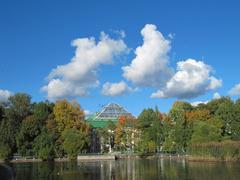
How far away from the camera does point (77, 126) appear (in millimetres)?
108062

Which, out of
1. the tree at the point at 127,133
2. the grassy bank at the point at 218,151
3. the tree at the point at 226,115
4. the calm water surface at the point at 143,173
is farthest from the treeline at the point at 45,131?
the calm water surface at the point at 143,173

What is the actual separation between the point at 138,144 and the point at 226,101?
82.3ft

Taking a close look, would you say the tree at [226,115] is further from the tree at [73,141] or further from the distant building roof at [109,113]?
the distant building roof at [109,113]

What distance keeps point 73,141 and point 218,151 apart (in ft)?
128

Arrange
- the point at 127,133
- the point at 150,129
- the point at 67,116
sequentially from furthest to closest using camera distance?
the point at 127,133 < the point at 150,129 < the point at 67,116

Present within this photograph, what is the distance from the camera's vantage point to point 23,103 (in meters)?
113

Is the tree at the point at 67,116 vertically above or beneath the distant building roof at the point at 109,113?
beneath

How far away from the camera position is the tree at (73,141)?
4018 inches

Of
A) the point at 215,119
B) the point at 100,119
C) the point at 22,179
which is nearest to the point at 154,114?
the point at 215,119

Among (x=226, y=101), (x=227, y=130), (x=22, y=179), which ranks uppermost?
(x=226, y=101)

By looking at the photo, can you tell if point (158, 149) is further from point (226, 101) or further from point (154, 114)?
point (226, 101)

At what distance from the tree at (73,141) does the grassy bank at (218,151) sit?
3265 centimetres

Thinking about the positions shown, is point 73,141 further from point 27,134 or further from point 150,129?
point 150,129

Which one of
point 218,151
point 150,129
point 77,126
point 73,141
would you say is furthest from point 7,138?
point 218,151
